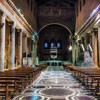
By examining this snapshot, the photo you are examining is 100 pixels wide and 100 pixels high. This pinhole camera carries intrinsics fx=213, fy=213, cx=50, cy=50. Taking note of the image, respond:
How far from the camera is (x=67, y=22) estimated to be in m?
36.6

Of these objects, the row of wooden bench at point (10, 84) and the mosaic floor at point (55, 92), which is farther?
the mosaic floor at point (55, 92)

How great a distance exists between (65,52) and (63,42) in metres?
2.07


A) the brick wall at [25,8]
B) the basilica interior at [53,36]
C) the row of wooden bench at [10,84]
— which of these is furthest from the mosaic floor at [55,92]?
the brick wall at [25,8]

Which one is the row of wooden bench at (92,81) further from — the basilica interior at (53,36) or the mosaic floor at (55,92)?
the basilica interior at (53,36)

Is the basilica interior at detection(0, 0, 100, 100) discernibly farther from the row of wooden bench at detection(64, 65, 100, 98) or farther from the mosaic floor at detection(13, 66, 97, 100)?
the row of wooden bench at detection(64, 65, 100, 98)

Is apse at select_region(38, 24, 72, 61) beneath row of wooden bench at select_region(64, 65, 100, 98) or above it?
above

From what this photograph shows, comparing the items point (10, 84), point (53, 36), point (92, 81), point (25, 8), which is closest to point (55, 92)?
point (92, 81)

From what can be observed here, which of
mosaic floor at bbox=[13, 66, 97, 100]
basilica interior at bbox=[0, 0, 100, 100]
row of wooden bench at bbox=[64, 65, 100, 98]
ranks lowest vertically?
mosaic floor at bbox=[13, 66, 97, 100]

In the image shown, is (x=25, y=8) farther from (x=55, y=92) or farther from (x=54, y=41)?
(x=54, y=41)

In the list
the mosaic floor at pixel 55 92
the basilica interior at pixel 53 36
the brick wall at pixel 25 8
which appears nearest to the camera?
the mosaic floor at pixel 55 92

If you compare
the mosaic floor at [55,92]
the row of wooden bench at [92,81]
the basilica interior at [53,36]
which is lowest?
the mosaic floor at [55,92]

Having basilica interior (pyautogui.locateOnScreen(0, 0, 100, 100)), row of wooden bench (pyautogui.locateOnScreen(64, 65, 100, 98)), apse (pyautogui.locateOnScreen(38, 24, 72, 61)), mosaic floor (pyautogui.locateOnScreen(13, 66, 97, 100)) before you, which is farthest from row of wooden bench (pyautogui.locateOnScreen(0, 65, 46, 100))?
apse (pyautogui.locateOnScreen(38, 24, 72, 61))

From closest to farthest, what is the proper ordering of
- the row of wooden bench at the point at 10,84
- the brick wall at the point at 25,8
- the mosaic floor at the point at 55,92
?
the row of wooden bench at the point at 10,84 → the mosaic floor at the point at 55,92 → the brick wall at the point at 25,8

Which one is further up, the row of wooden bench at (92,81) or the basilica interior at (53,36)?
the basilica interior at (53,36)
